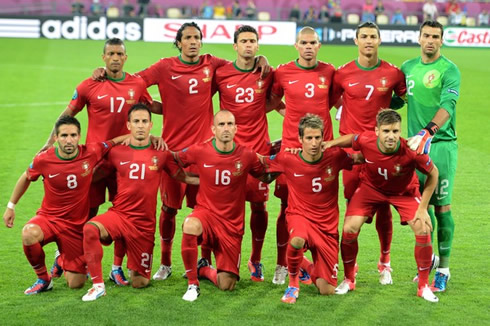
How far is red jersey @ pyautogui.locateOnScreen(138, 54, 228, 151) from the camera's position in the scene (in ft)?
25.4

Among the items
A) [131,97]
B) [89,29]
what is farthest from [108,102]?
[89,29]

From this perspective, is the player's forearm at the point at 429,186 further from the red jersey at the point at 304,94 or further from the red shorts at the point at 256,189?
the red shorts at the point at 256,189

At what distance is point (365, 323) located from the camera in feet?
20.5

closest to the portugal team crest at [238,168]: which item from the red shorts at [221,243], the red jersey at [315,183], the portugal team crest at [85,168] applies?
the red jersey at [315,183]

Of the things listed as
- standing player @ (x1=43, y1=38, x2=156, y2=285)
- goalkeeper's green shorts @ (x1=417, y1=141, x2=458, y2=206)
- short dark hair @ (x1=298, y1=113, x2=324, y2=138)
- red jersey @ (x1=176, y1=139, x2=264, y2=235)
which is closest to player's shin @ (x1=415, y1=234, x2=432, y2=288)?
goalkeeper's green shorts @ (x1=417, y1=141, x2=458, y2=206)

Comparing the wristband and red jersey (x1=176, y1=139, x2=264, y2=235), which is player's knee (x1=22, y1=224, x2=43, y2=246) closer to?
red jersey (x1=176, y1=139, x2=264, y2=235)

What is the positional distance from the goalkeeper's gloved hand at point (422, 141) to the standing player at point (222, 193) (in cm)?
138

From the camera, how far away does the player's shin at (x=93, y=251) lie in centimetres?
686

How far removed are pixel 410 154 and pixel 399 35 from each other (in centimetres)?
2254

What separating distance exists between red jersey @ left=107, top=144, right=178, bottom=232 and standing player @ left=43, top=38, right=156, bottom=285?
0.40 metres

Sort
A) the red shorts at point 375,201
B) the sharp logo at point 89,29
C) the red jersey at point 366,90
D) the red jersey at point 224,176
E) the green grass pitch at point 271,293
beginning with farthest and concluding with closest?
1. the sharp logo at point 89,29
2. the red jersey at point 366,90
3. the red jersey at point 224,176
4. the red shorts at point 375,201
5. the green grass pitch at point 271,293

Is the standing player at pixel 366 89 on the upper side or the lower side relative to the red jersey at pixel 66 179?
upper

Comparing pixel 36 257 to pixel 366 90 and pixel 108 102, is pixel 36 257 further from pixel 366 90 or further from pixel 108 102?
pixel 366 90

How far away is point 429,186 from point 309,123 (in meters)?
1.15
